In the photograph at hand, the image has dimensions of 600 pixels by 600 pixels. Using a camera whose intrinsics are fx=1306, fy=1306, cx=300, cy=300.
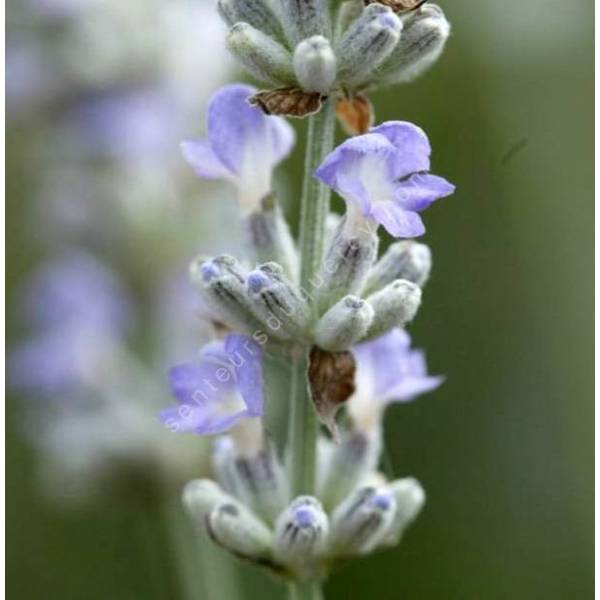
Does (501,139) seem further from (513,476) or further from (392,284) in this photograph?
(392,284)

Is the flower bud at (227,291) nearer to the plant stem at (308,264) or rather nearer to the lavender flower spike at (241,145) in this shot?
the plant stem at (308,264)

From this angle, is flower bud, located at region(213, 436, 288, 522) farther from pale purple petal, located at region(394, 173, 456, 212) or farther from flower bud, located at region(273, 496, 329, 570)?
pale purple petal, located at region(394, 173, 456, 212)

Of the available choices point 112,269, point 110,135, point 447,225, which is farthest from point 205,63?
point 447,225

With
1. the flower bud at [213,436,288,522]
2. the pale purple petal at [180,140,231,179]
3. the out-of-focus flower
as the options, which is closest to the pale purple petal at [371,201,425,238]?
the pale purple petal at [180,140,231,179]

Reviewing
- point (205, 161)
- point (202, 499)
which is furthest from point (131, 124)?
point (202, 499)

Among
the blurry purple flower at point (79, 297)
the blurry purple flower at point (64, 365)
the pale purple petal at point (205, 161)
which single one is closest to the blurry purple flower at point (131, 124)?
the blurry purple flower at point (79, 297)

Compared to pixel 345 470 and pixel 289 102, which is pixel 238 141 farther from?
pixel 345 470
